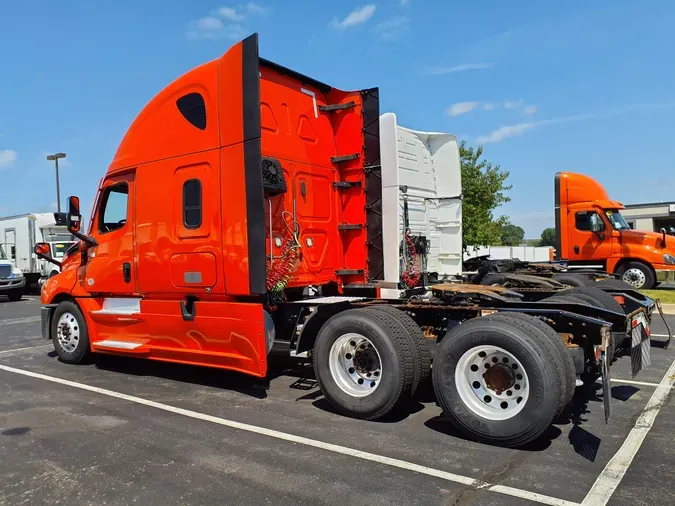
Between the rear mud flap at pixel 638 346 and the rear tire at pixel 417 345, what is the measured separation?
187cm

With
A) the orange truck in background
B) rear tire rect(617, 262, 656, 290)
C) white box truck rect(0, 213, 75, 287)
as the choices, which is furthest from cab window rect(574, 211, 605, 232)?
white box truck rect(0, 213, 75, 287)

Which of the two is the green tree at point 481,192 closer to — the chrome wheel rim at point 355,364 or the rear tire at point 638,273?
the rear tire at point 638,273

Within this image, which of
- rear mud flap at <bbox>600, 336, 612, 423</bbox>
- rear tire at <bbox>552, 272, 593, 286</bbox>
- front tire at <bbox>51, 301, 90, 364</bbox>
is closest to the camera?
rear mud flap at <bbox>600, 336, 612, 423</bbox>

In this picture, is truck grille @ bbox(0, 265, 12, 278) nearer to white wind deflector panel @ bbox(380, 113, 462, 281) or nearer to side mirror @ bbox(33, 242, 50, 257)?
side mirror @ bbox(33, 242, 50, 257)

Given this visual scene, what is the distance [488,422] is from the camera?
432cm

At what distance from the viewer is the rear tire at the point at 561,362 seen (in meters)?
4.07

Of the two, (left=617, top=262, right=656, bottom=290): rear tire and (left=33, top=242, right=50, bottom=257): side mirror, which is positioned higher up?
(left=33, top=242, right=50, bottom=257): side mirror

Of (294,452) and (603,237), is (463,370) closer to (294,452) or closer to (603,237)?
(294,452)

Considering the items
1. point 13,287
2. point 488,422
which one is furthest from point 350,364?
point 13,287

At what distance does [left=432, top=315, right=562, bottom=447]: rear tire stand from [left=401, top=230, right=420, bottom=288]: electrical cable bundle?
2.76m

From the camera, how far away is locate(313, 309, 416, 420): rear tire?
15.8ft

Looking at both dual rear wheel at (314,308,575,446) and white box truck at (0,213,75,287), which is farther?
white box truck at (0,213,75,287)

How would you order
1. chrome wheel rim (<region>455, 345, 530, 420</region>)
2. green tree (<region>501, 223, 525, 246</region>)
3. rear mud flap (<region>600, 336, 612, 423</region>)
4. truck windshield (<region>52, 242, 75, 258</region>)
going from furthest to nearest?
green tree (<region>501, 223, 525, 246</region>) → truck windshield (<region>52, 242, 75, 258</region>) → chrome wheel rim (<region>455, 345, 530, 420</region>) → rear mud flap (<region>600, 336, 612, 423</region>)

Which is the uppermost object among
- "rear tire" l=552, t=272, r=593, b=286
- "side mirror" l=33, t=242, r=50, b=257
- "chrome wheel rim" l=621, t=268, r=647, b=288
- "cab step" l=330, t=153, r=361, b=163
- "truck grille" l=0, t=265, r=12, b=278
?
"cab step" l=330, t=153, r=361, b=163
